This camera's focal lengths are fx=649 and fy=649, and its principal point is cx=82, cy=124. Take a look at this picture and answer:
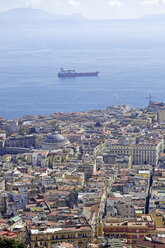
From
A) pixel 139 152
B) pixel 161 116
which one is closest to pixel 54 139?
pixel 139 152

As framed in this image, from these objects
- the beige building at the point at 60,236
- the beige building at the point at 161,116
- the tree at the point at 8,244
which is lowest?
the beige building at the point at 60,236

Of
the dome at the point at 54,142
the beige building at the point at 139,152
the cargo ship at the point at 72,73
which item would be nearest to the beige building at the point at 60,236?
the beige building at the point at 139,152

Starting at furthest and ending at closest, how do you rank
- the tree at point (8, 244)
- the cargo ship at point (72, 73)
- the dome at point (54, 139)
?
the cargo ship at point (72, 73), the dome at point (54, 139), the tree at point (8, 244)

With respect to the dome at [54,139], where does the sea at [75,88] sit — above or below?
above

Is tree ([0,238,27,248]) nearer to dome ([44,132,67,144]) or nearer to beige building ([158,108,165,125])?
dome ([44,132,67,144])

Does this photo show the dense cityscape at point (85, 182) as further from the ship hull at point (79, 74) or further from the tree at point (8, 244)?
the ship hull at point (79, 74)

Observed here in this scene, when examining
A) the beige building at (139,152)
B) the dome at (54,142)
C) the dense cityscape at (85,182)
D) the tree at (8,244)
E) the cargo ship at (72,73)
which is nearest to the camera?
the tree at (8,244)

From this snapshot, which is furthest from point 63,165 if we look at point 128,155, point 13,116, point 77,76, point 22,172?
point 77,76

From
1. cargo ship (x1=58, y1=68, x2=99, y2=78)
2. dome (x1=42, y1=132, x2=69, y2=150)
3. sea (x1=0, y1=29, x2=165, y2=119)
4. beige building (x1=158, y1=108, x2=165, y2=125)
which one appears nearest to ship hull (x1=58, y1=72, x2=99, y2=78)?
cargo ship (x1=58, y1=68, x2=99, y2=78)

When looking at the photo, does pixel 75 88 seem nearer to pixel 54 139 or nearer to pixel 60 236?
pixel 54 139

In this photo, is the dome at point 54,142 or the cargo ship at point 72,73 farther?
the cargo ship at point 72,73
